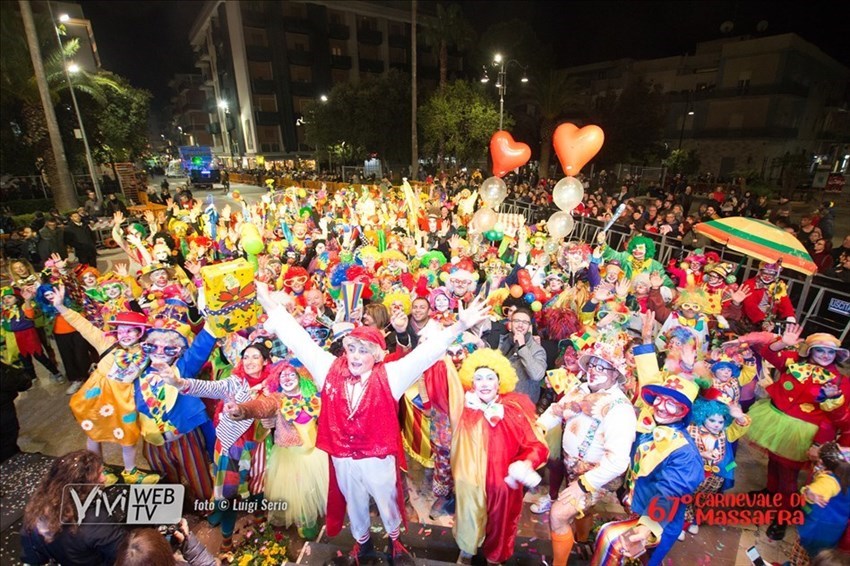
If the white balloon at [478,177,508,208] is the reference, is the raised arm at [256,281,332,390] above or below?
below

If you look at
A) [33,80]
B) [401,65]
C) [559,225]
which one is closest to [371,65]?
[401,65]

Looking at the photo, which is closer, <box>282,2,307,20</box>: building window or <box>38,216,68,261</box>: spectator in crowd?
<box>38,216,68,261</box>: spectator in crowd

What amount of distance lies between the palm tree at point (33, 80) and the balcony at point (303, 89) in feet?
105

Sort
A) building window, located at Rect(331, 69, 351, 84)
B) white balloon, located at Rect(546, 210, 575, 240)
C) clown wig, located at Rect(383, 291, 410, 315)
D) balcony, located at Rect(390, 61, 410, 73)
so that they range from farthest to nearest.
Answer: balcony, located at Rect(390, 61, 410, 73), building window, located at Rect(331, 69, 351, 84), white balloon, located at Rect(546, 210, 575, 240), clown wig, located at Rect(383, 291, 410, 315)

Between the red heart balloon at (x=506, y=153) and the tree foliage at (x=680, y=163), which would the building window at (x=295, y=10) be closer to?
the tree foliage at (x=680, y=163)

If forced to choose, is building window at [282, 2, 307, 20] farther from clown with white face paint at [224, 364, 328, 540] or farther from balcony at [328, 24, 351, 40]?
clown with white face paint at [224, 364, 328, 540]

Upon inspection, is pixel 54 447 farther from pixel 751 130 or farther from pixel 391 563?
pixel 751 130

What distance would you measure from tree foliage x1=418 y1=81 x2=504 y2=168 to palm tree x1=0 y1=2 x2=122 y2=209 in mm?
16269

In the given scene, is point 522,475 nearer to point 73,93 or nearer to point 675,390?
point 675,390

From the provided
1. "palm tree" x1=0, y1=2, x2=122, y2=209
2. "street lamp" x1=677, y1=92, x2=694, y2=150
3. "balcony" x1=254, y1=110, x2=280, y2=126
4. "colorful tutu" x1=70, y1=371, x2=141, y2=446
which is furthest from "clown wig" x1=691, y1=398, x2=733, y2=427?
"balcony" x1=254, y1=110, x2=280, y2=126

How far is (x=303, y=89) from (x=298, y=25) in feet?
21.2

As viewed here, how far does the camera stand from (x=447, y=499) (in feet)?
11.8

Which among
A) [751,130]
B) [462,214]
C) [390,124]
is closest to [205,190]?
[390,124]

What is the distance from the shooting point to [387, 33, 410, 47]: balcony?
49438mm
